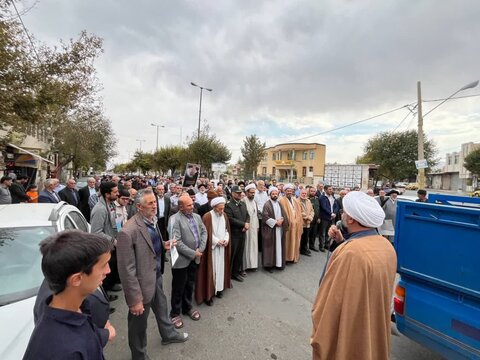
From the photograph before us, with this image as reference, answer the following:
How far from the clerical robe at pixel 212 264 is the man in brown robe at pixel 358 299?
8.48 feet

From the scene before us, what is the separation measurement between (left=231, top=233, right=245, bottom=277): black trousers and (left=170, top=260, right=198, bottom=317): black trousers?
1.46 metres

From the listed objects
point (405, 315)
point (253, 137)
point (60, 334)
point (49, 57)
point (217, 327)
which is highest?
point (253, 137)

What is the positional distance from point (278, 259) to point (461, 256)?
12.8 ft

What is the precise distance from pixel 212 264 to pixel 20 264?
253cm

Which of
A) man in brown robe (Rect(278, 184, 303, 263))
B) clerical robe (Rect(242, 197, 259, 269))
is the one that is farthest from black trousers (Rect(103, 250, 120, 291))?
man in brown robe (Rect(278, 184, 303, 263))

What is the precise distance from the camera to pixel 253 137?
3641 cm

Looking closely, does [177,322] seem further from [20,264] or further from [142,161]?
[142,161]

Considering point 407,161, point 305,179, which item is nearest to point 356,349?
point 407,161

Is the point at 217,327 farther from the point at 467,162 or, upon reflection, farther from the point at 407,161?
the point at 467,162

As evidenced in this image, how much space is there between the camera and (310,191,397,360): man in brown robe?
171 centimetres

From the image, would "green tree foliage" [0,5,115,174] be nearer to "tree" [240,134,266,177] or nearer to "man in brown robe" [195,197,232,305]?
"man in brown robe" [195,197,232,305]

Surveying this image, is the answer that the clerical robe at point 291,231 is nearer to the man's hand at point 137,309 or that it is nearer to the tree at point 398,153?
the man's hand at point 137,309

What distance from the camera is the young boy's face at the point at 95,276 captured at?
1.24 m

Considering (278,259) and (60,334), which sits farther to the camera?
(278,259)
